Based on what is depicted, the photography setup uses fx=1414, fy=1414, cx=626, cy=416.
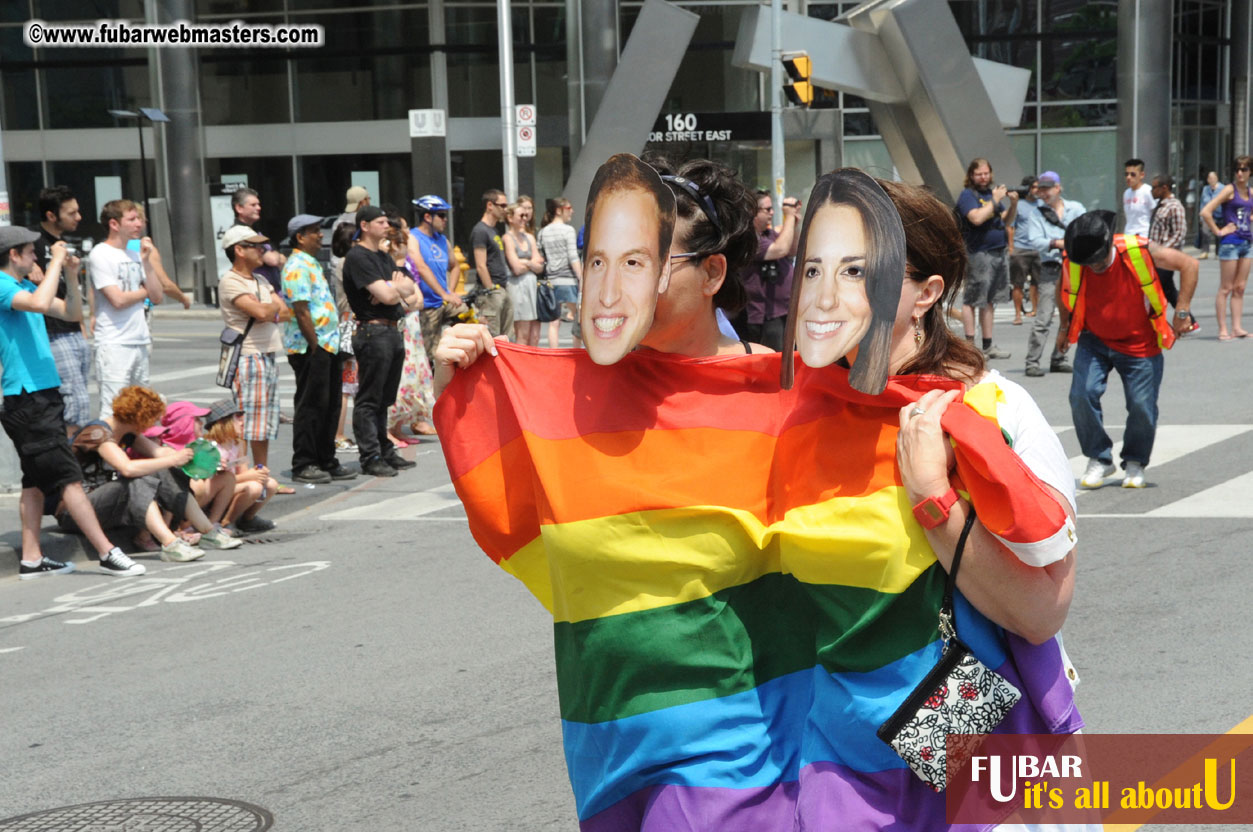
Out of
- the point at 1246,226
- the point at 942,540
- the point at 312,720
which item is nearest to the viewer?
the point at 942,540

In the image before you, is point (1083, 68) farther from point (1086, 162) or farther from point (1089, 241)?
point (1089, 241)

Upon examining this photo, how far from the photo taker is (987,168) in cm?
1477

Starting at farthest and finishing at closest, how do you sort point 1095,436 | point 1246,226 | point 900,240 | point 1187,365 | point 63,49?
point 63,49, point 1246,226, point 1187,365, point 1095,436, point 900,240

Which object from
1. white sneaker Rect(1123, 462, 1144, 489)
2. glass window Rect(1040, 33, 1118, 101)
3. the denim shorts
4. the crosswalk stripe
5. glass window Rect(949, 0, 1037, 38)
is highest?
glass window Rect(949, 0, 1037, 38)

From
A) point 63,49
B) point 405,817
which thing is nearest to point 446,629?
point 405,817

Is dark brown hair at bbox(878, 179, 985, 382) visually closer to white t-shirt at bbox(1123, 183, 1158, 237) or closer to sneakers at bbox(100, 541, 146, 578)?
sneakers at bbox(100, 541, 146, 578)

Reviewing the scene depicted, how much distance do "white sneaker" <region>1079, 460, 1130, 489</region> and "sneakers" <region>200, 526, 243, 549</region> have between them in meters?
5.32

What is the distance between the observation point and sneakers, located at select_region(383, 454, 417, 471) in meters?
11.2

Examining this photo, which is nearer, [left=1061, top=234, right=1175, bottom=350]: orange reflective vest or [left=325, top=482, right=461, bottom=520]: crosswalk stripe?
[left=1061, top=234, right=1175, bottom=350]: orange reflective vest

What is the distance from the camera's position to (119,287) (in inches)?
387

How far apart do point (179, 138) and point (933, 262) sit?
31596mm

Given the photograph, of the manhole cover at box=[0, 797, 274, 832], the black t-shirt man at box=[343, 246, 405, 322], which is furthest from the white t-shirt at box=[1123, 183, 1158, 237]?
the manhole cover at box=[0, 797, 274, 832]

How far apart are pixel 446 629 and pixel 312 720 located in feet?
4.17

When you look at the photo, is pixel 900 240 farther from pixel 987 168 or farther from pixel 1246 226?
pixel 1246 226
